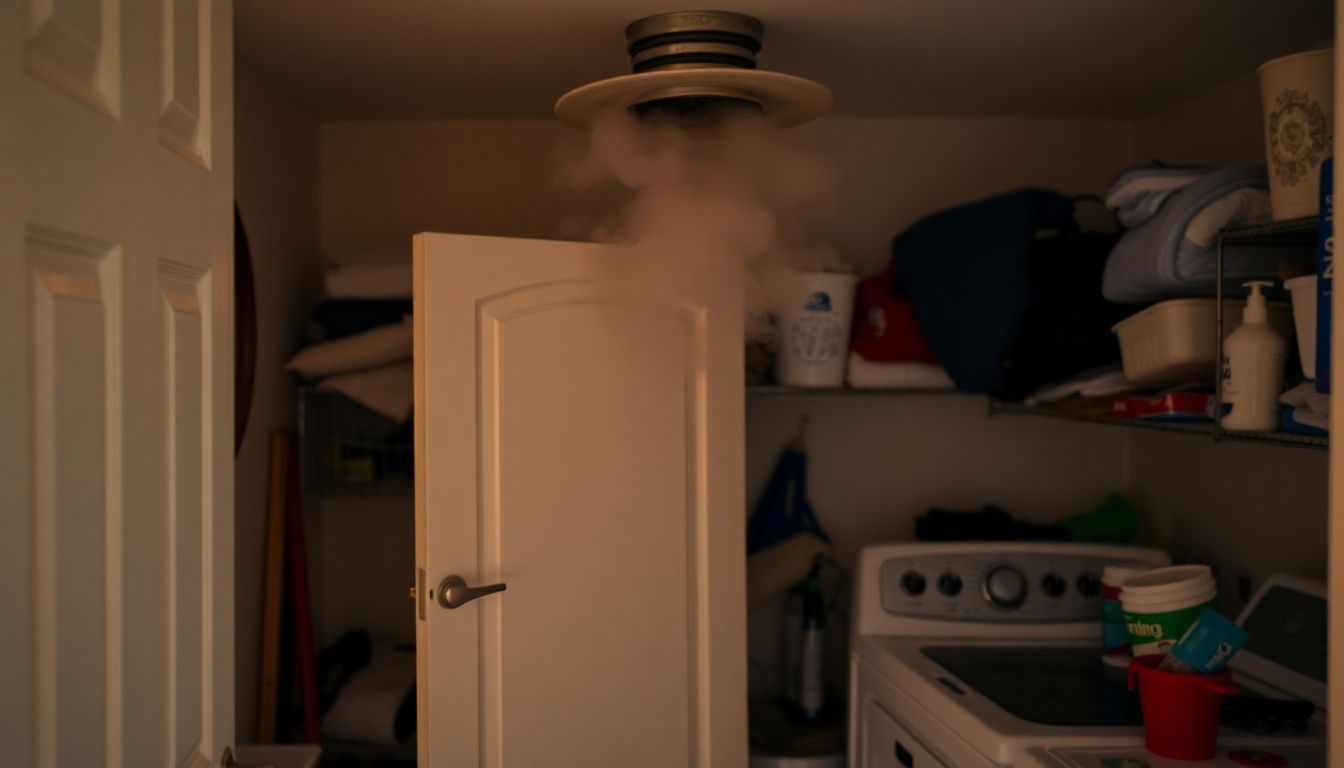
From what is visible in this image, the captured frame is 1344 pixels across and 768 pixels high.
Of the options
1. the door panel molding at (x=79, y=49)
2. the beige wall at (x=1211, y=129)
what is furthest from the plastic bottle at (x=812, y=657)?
the door panel molding at (x=79, y=49)

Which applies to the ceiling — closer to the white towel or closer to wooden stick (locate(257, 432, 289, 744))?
wooden stick (locate(257, 432, 289, 744))

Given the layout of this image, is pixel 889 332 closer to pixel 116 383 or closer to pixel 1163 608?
pixel 1163 608

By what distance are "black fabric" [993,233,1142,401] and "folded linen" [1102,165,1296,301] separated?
322 mm

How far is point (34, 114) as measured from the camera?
861mm

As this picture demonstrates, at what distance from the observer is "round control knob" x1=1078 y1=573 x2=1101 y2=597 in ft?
8.41

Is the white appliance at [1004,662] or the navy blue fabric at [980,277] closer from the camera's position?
the white appliance at [1004,662]

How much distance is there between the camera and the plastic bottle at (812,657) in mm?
2791

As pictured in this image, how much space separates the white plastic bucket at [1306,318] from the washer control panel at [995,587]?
104 cm

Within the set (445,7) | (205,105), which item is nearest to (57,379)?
(205,105)

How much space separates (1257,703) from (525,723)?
4.50ft

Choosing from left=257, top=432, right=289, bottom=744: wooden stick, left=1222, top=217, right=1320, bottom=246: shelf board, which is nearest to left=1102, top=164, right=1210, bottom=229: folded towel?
left=1222, top=217, right=1320, bottom=246: shelf board

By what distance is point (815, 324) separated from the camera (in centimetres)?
265

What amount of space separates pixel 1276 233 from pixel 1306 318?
17 centimetres

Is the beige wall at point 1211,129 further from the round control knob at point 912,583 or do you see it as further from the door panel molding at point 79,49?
the door panel molding at point 79,49
